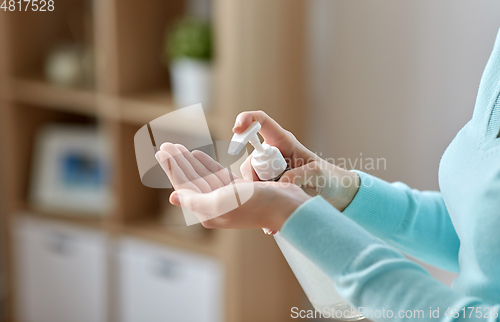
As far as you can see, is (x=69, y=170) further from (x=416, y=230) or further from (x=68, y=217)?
(x=416, y=230)

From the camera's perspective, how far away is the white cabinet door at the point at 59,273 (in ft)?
5.92

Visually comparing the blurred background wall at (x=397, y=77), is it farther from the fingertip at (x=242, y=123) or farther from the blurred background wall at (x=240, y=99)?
the fingertip at (x=242, y=123)

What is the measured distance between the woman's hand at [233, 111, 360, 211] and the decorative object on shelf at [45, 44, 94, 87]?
4.17 ft

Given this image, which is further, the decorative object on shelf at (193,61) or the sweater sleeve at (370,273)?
the decorative object on shelf at (193,61)

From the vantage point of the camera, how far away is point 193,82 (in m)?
1.47

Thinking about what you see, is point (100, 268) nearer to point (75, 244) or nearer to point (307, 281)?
point (75, 244)

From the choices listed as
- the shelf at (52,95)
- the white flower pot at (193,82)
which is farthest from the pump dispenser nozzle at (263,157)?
the shelf at (52,95)

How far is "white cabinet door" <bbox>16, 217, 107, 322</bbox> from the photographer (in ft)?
5.92

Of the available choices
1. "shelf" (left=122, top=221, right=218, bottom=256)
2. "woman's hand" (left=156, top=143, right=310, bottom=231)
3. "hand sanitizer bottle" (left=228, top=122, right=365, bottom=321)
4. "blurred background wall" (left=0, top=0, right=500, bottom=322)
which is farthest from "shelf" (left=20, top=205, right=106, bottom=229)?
"woman's hand" (left=156, top=143, right=310, bottom=231)

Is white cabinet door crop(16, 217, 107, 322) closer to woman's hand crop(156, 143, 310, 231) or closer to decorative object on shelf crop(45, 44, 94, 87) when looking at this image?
decorative object on shelf crop(45, 44, 94, 87)

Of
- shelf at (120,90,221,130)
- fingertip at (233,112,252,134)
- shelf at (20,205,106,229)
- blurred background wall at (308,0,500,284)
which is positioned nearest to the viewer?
fingertip at (233,112,252,134)

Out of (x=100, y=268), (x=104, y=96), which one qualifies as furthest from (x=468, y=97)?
(x=100, y=268)

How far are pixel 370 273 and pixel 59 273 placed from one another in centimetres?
164

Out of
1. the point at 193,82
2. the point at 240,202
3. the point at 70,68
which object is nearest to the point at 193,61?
the point at 193,82
